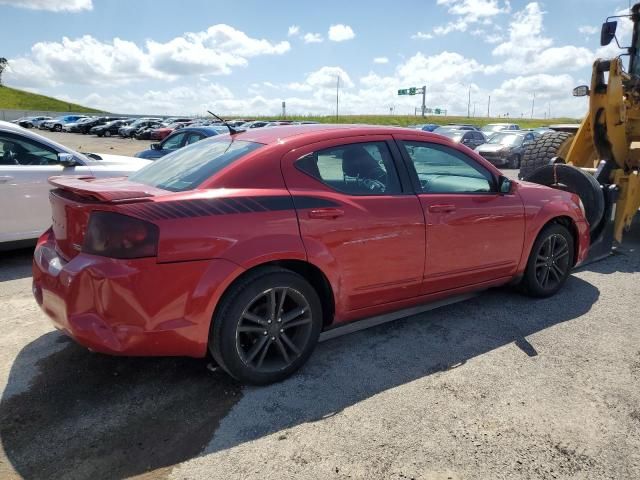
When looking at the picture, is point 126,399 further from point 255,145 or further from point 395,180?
point 395,180

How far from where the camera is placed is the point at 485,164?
4.16 m

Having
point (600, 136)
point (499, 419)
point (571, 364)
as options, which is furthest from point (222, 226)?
point (600, 136)

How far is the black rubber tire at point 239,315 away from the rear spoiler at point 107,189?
0.73 metres

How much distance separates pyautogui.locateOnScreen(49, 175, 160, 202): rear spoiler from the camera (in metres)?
2.75

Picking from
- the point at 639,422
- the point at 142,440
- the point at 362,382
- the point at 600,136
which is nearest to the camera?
the point at 142,440

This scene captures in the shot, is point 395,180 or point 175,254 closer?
point 175,254

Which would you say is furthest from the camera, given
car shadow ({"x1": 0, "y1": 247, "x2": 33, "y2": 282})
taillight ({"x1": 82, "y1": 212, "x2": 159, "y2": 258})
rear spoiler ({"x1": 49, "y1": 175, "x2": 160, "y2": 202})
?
car shadow ({"x1": 0, "y1": 247, "x2": 33, "y2": 282})

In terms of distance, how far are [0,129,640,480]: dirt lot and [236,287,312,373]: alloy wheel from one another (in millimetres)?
169

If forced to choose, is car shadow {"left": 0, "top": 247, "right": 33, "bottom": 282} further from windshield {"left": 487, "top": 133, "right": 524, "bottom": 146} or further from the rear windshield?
windshield {"left": 487, "top": 133, "right": 524, "bottom": 146}

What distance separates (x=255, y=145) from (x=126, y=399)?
1721mm

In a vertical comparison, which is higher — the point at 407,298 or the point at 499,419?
the point at 407,298

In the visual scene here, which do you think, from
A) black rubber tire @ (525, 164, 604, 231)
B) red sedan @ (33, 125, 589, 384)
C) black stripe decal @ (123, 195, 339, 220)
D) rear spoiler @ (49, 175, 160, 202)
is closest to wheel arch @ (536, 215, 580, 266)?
red sedan @ (33, 125, 589, 384)

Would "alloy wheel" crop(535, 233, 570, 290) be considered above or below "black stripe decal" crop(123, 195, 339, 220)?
below

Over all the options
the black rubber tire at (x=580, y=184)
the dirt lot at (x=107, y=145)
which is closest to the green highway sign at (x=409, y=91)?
the dirt lot at (x=107, y=145)
